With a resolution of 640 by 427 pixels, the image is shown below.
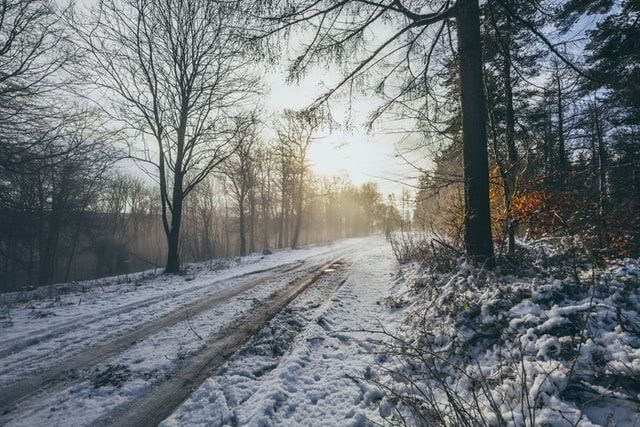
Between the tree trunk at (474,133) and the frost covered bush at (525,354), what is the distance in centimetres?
70

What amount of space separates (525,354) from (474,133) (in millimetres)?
3707

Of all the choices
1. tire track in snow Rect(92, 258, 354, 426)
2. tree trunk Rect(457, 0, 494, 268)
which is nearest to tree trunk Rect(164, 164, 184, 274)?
tire track in snow Rect(92, 258, 354, 426)

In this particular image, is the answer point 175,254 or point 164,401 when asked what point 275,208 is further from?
point 164,401

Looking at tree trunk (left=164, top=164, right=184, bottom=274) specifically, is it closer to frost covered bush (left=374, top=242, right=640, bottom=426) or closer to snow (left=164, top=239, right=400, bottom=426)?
snow (left=164, top=239, right=400, bottom=426)

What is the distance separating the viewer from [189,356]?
11.9 ft

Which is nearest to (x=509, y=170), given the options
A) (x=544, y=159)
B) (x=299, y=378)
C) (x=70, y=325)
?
(x=544, y=159)

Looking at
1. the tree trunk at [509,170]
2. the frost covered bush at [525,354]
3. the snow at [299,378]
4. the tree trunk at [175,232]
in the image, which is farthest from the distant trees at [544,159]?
the tree trunk at [175,232]

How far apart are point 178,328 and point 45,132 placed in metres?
8.53

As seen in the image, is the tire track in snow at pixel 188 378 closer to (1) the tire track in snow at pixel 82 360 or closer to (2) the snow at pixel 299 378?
(2) the snow at pixel 299 378

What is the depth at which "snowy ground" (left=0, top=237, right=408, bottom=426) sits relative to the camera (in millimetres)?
2678

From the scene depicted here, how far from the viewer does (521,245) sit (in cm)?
592

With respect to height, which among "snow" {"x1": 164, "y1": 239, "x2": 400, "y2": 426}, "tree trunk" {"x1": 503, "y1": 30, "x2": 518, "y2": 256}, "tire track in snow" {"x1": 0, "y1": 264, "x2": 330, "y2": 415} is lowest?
"snow" {"x1": 164, "y1": 239, "x2": 400, "y2": 426}

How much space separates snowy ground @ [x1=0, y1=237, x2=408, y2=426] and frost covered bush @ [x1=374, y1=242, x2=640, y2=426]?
0.64m

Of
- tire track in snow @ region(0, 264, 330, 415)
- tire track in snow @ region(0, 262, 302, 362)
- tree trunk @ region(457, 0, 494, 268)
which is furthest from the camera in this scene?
tree trunk @ region(457, 0, 494, 268)
